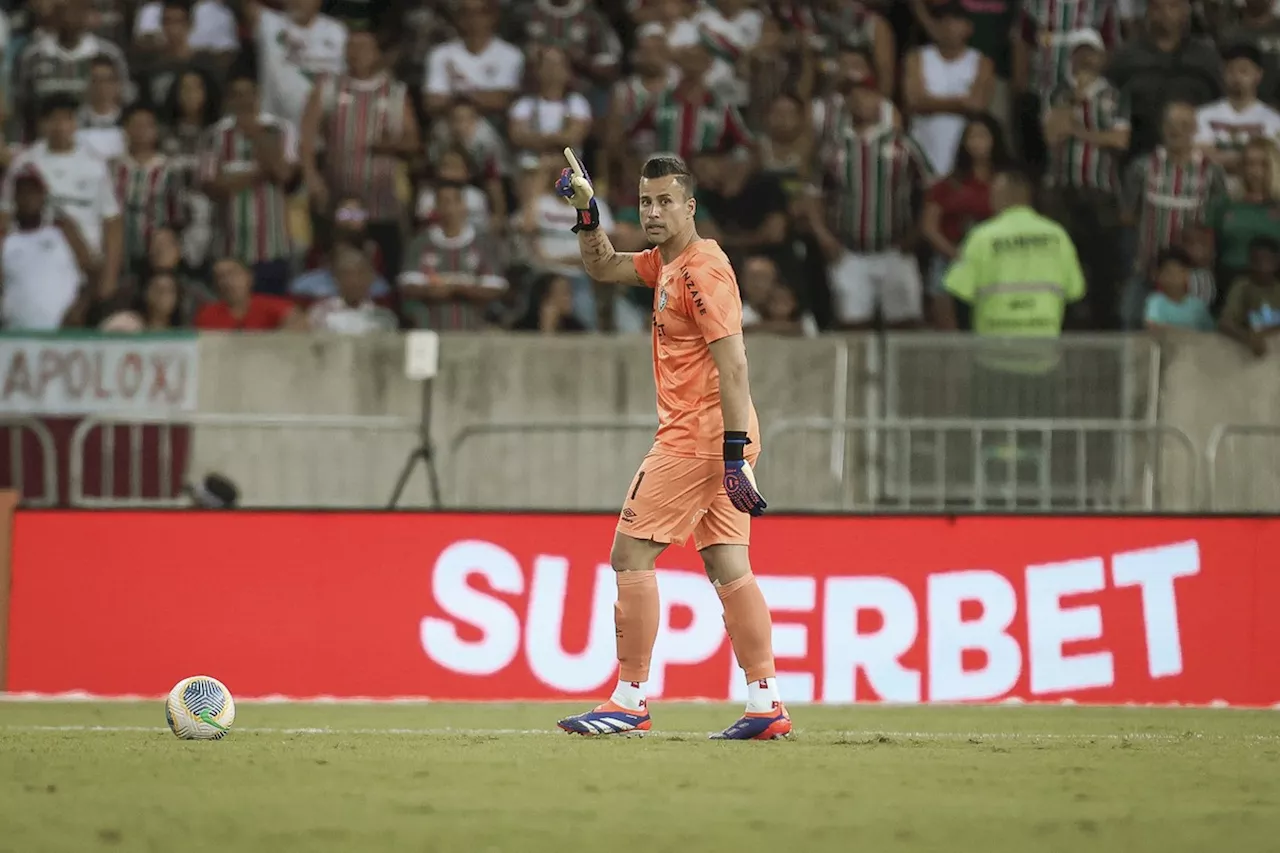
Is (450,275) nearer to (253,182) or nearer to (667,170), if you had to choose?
(253,182)

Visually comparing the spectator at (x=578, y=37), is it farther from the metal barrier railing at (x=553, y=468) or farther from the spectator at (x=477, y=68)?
the metal barrier railing at (x=553, y=468)

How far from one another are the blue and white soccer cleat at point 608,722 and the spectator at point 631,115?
8.34 meters

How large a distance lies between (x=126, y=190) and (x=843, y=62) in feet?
20.0

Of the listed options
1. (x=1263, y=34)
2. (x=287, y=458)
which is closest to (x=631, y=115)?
(x=287, y=458)

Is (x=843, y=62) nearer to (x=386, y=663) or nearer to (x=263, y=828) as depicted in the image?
(x=386, y=663)

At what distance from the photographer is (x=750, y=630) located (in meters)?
9.09

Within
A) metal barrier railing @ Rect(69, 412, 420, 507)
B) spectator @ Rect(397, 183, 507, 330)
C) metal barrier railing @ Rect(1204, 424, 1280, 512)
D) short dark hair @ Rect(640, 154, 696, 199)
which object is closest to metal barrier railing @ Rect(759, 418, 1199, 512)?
metal barrier railing @ Rect(1204, 424, 1280, 512)

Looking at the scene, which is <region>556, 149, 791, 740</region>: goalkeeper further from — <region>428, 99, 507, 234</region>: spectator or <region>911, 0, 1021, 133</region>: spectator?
<region>911, 0, 1021, 133</region>: spectator

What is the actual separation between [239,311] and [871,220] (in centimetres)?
503

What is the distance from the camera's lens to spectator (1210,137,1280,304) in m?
Answer: 15.8

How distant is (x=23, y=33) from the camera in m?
18.6

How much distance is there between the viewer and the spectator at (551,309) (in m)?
15.8

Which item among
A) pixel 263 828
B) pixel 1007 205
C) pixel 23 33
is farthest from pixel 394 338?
pixel 263 828

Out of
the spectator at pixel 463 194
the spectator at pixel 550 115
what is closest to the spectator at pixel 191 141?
the spectator at pixel 463 194
